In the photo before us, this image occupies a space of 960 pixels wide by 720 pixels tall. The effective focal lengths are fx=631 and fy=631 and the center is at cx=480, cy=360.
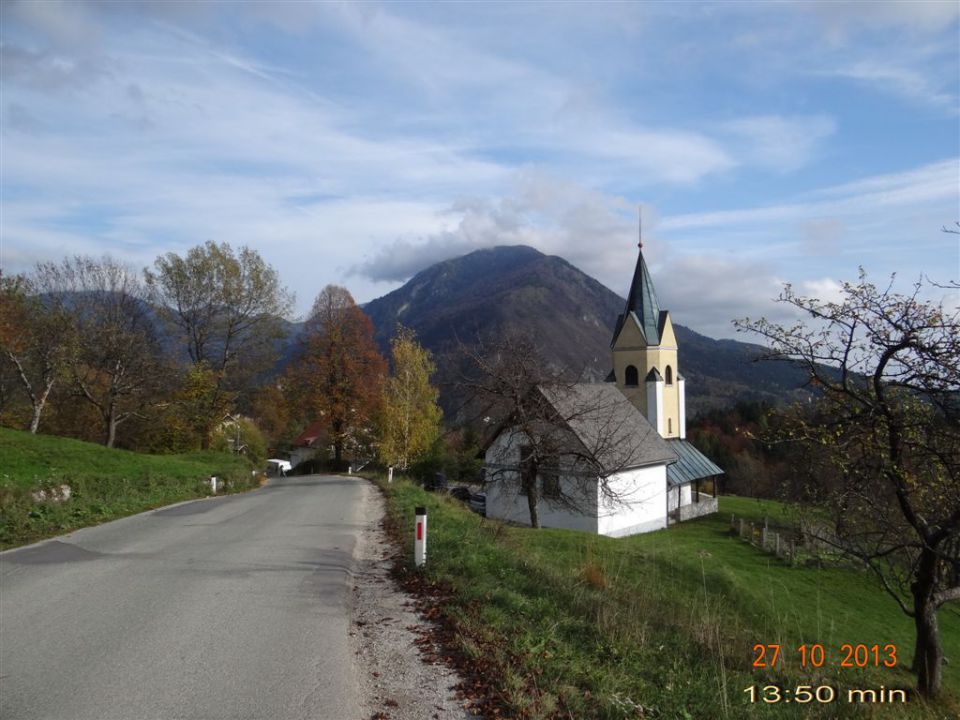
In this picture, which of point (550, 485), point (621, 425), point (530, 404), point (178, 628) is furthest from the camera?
point (621, 425)

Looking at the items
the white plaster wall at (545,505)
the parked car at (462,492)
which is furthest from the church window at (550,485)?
the parked car at (462,492)

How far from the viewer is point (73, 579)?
8.11 metres

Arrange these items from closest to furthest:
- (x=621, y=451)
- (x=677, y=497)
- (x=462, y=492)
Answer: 1. (x=621, y=451)
2. (x=462, y=492)
3. (x=677, y=497)

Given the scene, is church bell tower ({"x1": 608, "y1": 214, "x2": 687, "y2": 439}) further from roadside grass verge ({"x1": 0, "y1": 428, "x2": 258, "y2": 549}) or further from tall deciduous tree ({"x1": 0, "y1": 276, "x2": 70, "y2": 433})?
tall deciduous tree ({"x1": 0, "y1": 276, "x2": 70, "y2": 433})

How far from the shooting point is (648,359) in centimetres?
4316

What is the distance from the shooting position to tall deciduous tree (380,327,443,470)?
31.0 metres

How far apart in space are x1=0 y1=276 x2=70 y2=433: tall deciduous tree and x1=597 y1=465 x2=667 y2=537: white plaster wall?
25.5m

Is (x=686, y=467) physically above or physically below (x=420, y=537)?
below

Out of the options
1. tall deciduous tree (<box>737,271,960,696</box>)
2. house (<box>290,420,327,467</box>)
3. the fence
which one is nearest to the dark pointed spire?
the fence

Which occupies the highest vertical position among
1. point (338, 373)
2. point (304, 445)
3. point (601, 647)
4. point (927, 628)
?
point (338, 373)

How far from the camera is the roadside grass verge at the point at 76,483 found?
467 inches

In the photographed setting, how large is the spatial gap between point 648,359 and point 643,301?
14.1ft

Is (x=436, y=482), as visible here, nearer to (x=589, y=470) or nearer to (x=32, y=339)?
(x=589, y=470)

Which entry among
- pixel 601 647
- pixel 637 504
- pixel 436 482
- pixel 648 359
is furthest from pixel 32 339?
pixel 648 359
